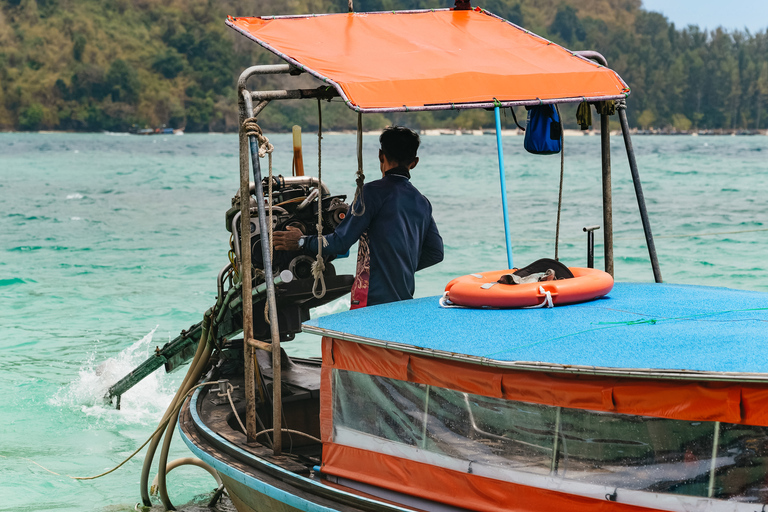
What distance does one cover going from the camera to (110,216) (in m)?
28.6

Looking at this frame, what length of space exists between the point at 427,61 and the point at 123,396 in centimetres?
610

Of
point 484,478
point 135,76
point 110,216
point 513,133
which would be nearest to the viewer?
point 484,478

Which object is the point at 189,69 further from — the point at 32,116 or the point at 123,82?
the point at 32,116

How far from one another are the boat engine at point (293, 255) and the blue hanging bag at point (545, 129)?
1.25 m

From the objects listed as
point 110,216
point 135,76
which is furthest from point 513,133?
point 110,216

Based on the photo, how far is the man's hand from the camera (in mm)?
4730

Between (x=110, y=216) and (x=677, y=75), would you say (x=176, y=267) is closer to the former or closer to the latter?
(x=110, y=216)

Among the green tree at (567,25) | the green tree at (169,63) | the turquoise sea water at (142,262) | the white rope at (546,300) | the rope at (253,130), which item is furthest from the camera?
the green tree at (567,25)

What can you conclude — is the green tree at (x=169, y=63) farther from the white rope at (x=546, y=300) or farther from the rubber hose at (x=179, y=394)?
the white rope at (x=546, y=300)

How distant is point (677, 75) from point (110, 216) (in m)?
114

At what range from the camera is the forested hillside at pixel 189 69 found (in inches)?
4451

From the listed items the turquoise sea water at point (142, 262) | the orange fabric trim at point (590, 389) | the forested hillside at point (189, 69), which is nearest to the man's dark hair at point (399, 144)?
the orange fabric trim at point (590, 389)

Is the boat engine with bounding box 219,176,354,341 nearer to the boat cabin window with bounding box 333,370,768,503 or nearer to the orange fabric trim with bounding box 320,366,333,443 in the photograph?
the orange fabric trim with bounding box 320,366,333,443

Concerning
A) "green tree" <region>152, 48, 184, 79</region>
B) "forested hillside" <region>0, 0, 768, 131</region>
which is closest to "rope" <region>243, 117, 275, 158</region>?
"forested hillside" <region>0, 0, 768, 131</region>
